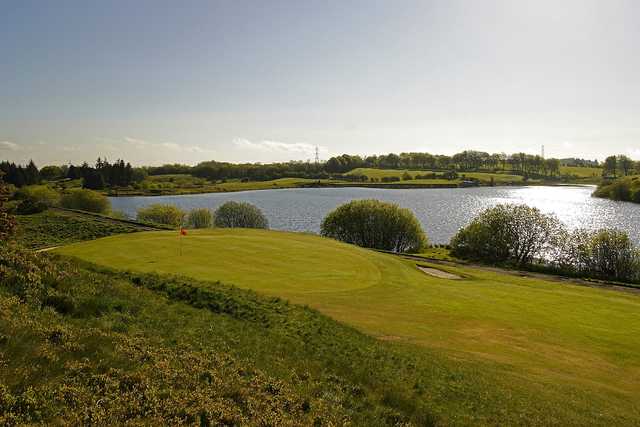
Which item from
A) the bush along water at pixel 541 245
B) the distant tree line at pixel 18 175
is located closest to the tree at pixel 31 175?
the distant tree line at pixel 18 175

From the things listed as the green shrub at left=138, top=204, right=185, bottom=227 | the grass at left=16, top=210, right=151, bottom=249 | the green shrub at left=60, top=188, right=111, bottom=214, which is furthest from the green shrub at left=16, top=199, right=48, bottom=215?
the green shrub at left=60, top=188, right=111, bottom=214

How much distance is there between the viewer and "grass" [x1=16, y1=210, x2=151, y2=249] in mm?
68312

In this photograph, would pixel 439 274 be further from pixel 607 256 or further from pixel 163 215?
pixel 163 215

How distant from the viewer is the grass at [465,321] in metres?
13.4

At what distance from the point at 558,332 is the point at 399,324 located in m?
9.19

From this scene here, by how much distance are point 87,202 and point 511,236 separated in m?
110

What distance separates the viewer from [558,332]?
22.3 metres

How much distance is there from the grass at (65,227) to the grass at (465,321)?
36254 millimetres

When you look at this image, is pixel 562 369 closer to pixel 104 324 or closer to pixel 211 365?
pixel 211 365

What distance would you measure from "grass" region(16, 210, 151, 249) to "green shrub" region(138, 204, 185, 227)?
62.7ft

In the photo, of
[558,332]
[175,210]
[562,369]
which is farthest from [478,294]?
[175,210]

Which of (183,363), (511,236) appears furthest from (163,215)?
(183,363)

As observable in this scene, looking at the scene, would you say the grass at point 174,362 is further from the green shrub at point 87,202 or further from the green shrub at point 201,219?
the green shrub at point 87,202

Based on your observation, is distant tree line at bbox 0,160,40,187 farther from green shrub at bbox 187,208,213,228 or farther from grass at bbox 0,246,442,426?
grass at bbox 0,246,442,426
